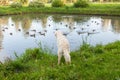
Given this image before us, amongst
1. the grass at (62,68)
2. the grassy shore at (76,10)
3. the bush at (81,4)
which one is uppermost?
the grass at (62,68)

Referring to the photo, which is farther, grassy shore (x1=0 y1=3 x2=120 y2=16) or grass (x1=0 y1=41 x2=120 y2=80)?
grassy shore (x1=0 y1=3 x2=120 y2=16)

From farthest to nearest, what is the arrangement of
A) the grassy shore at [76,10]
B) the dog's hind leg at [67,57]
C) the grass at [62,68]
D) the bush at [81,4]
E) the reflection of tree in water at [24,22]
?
the bush at [81,4] → the grassy shore at [76,10] → the reflection of tree in water at [24,22] → the dog's hind leg at [67,57] → the grass at [62,68]

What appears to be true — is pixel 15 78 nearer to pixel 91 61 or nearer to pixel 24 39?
pixel 91 61

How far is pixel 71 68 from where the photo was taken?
898 cm

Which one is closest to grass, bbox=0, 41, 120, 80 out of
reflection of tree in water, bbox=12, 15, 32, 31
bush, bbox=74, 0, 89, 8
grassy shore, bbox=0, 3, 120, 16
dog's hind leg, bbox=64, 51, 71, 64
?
dog's hind leg, bbox=64, 51, 71, 64

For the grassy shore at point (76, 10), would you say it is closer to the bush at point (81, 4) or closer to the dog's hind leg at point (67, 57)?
the bush at point (81, 4)

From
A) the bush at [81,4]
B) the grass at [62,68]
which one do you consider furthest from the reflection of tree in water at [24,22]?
the grass at [62,68]

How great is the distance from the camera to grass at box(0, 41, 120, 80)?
8.11 meters

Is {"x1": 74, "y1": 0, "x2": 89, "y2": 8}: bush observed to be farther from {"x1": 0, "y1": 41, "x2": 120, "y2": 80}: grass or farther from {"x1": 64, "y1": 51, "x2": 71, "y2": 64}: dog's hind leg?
{"x1": 64, "y1": 51, "x2": 71, "y2": 64}: dog's hind leg

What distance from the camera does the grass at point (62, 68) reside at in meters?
8.11

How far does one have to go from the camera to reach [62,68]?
8.88 m

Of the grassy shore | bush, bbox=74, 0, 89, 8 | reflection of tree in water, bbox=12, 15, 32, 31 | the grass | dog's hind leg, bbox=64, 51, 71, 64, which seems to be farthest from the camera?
bush, bbox=74, 0, 89, 8

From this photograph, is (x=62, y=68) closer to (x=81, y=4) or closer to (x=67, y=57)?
(x=67, y=57)

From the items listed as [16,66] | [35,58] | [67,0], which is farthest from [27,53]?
[67,0]
